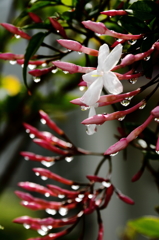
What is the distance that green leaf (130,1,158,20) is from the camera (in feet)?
1.33

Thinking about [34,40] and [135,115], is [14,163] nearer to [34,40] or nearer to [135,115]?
[34,40]

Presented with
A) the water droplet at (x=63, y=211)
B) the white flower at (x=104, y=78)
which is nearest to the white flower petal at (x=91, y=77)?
the white flower at (x=104, y=78)

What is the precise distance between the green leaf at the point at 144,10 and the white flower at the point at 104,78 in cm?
8

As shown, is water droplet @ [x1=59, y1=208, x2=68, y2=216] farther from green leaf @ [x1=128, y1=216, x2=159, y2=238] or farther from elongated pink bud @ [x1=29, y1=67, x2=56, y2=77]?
elongated pink bud @ [x1=29, y1=67, x2=56, y2=77]

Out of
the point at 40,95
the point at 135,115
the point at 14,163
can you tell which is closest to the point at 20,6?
the point at 40,95

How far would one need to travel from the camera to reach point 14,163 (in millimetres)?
980

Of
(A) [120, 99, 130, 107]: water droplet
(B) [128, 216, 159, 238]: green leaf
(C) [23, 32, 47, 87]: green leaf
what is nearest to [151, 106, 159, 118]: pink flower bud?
(A) [120, 99, 130, 107]: water droplet

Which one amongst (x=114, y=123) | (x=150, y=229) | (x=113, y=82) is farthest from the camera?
(x=114, y=123)

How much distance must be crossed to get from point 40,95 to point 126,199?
1.72 feet

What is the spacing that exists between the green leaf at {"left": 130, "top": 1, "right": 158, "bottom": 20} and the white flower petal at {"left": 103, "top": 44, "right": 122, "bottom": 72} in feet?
0.25

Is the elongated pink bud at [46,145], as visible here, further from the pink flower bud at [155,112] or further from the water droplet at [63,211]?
the pink flower bud at [155,112]

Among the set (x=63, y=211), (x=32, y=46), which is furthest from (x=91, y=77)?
(x=63, y=211)

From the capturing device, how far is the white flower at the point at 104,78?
1.15 ft

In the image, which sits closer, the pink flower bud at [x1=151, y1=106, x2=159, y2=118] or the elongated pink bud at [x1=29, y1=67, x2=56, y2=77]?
the pink flower bud at [x1=151, y1=106, x2=159, y2=118]
